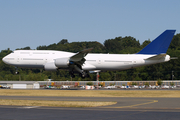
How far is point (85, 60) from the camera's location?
174ft

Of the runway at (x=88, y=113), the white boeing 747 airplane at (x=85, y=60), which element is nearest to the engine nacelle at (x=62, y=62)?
the white boeing 747 airplane at (x=85, y=60)

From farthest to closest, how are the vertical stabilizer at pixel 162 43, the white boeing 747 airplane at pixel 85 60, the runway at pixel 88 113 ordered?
the vertical stabilizer at pixel 162 43 < the white boeing 747 airplane at pixel 85 60 < the runway at pixel 88 113

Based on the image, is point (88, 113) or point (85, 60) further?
point (85, 60)

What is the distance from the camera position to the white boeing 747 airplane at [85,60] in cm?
5222

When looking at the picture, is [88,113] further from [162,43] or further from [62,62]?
[162,43]

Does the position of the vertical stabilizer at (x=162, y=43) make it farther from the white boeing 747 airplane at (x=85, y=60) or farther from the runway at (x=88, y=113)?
the runway at (x=88, y=113)

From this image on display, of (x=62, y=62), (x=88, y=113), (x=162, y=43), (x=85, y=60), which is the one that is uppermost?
(x=162, y=43)

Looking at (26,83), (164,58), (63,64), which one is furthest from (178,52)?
(63,64)

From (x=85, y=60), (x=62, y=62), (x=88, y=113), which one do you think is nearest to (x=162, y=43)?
(x=85, y=60)

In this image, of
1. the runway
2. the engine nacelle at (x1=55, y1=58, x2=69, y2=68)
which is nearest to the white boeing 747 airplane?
the engine nacelle at (x1=55, y1=58, x2=69, y2=68)

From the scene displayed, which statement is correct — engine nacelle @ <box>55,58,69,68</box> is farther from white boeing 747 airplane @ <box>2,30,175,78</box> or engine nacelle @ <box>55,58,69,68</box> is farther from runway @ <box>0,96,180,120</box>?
runway @ <box>0,96,180,120</box>

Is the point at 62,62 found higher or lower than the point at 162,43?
lower

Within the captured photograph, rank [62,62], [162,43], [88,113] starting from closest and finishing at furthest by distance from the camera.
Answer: [88,113], [62,62], [162,43]

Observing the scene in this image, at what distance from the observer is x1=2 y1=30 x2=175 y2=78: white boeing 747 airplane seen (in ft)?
171
